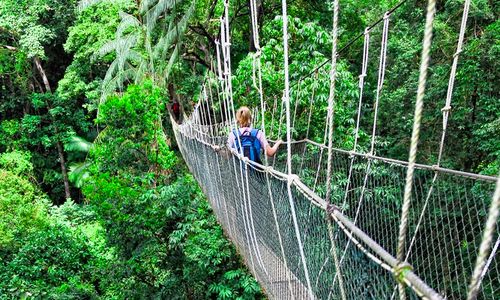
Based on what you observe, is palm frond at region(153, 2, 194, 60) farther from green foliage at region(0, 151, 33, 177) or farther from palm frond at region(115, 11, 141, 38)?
green foliage at region(0, 151, 33, 177)

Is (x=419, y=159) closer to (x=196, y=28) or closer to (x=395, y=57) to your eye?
(x=395, y=57)

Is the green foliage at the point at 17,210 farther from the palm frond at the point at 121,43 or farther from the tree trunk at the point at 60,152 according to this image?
the palm frond at the point at 121,43

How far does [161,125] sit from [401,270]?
18.9 ft

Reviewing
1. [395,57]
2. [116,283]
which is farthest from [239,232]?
[395,57]

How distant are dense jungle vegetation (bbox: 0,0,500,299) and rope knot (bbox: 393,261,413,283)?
9.79ft

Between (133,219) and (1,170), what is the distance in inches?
190

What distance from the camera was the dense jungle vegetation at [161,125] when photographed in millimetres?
4070

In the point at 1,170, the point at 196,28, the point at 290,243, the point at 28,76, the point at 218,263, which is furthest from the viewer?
the point at 28,76

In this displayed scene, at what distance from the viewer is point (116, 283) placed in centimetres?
486

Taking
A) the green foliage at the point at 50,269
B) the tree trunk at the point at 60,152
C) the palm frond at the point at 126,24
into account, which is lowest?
A: the green foliage at the point at 50,269

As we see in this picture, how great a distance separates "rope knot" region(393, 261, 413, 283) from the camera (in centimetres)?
56

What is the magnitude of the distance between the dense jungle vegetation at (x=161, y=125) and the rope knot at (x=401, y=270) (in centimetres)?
298

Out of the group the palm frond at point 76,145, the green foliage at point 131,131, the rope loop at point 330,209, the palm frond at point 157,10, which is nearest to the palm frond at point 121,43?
the palm frond at point 157,10

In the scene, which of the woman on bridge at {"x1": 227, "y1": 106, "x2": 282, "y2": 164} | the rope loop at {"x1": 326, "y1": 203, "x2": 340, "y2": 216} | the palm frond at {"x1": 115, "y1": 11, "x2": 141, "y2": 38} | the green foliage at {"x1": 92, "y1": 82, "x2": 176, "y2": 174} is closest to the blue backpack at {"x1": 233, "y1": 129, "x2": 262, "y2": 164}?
the woman on bridge at {"x1": 227, "y1": 106, "x2": 282, "y2": 164}
